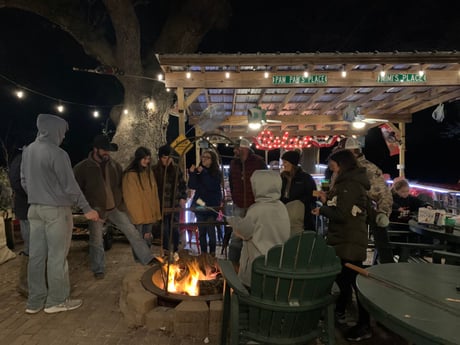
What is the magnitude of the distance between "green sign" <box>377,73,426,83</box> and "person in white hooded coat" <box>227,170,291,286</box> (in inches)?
210

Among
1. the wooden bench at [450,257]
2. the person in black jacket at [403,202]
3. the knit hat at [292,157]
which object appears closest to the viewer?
the wooden bench at [450,257]

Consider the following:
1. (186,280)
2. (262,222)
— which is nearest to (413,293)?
(262,222)

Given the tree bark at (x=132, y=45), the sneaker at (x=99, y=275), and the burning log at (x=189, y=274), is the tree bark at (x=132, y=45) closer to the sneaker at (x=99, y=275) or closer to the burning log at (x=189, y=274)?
the sneaker at (x=99, y=275)

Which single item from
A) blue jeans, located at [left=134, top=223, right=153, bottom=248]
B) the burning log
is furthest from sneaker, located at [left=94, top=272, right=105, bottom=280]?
the burning log

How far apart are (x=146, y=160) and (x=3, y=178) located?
13.3ft

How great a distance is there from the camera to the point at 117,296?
3.98 meters

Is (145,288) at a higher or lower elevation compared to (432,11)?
lower

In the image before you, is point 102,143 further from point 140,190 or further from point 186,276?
point 186,276

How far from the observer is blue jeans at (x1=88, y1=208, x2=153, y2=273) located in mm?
4465

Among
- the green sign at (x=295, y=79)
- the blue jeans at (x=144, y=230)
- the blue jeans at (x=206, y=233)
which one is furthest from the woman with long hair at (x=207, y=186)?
the green sign at (x=295, y=79)

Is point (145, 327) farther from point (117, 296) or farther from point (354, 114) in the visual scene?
point (354, 114)

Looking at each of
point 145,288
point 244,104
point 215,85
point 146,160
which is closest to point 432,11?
point 244,104

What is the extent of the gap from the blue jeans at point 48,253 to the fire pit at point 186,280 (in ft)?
3.00

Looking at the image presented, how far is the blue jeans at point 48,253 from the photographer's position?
3424mm
